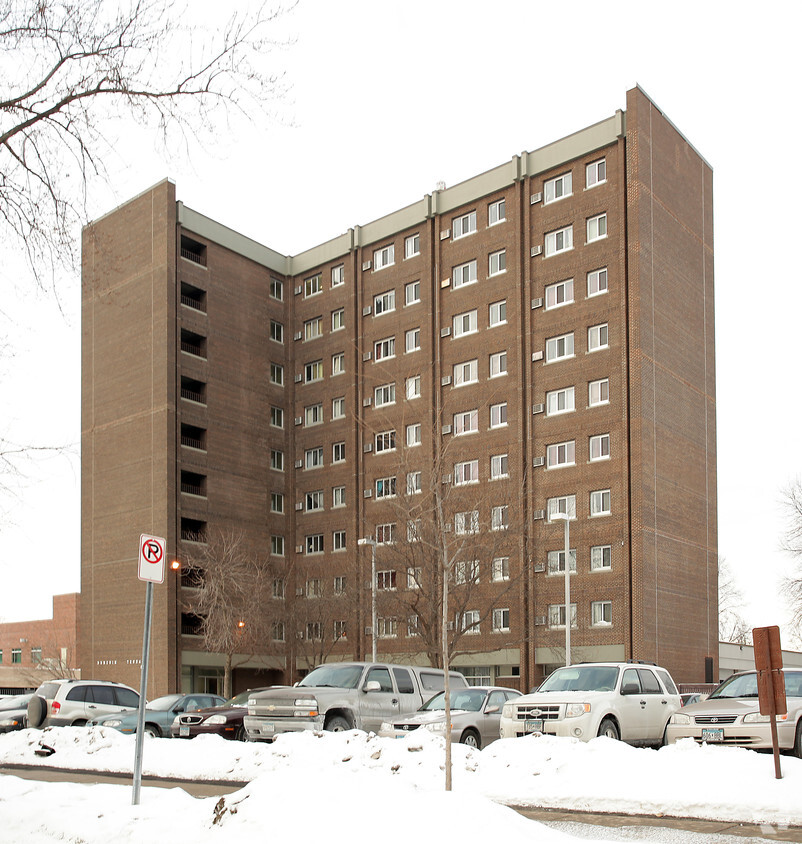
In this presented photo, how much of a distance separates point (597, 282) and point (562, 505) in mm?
11108

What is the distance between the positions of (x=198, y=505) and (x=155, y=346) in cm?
933

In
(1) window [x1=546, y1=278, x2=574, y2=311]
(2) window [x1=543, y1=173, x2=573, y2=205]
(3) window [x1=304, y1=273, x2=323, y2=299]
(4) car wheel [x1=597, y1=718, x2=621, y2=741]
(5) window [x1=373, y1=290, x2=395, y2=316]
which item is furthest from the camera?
(3) window [x1=304, y1=273, x2=323, y2=299]

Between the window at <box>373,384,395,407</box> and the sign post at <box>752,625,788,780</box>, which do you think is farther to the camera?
the window at <box>373,384,395,407</box>

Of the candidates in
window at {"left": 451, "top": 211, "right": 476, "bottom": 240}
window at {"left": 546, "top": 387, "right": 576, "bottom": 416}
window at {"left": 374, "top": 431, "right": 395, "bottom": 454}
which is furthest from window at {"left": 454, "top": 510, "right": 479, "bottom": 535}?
window at {"left": 451, "top": 211, "right": 476, "bottom": 240}

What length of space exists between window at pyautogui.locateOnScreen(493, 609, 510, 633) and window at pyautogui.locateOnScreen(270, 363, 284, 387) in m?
22.6

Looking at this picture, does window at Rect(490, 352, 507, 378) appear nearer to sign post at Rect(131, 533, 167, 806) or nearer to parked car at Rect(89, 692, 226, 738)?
parked car at Rect(89, 692, 226, 738)

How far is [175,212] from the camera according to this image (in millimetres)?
61438

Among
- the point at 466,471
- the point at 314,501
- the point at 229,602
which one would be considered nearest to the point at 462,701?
the point at 229,602

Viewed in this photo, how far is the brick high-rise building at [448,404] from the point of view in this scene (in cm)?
5006

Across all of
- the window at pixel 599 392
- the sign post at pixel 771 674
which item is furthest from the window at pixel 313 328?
the sign post at pixel 771 674

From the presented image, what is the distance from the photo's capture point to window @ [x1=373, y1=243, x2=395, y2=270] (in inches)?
2500

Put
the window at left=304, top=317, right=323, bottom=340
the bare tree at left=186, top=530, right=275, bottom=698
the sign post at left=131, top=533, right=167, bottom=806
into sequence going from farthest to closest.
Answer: the window at left=304, top=317, right=323, bottom=340
the bare tree at left=186, top=530, right=275, bottom=698
the sign post at left=131, top=533, right=167, bottom=806

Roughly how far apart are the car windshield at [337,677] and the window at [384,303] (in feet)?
140

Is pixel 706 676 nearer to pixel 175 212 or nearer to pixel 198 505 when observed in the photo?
pixel 198 505
